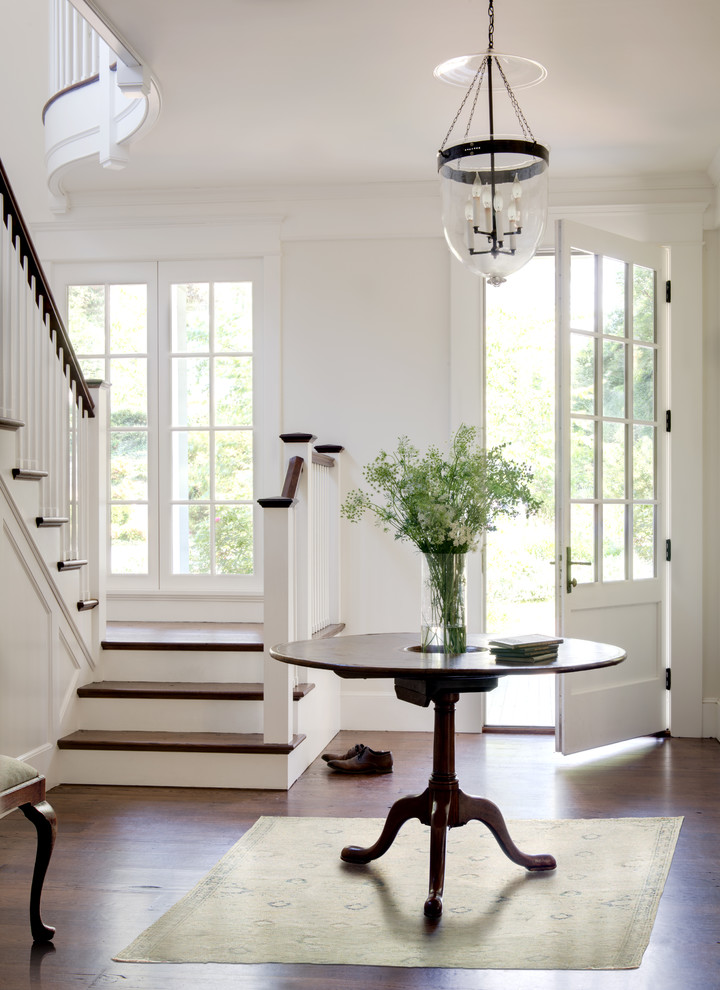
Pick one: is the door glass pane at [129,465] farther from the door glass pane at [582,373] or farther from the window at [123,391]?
the door glass pane at [582,373]

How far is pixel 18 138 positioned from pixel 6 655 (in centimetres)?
379

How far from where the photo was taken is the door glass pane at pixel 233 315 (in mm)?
5547

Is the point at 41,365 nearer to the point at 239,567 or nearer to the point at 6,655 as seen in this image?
the point at 6,655

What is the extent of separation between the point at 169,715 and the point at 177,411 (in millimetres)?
1854

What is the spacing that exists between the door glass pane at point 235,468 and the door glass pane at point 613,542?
1903mm

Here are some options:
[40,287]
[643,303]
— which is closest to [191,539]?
[40,287]

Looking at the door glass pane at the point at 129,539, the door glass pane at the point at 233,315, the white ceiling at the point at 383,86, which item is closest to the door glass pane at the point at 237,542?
the door glass pane at the point at 129,539

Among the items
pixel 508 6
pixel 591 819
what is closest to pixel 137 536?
pixel 591 819

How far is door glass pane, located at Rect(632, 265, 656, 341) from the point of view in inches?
201

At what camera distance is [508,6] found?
11.0ft

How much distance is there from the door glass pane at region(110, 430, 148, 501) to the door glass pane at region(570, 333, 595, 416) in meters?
2.36

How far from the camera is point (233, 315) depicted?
557 cm

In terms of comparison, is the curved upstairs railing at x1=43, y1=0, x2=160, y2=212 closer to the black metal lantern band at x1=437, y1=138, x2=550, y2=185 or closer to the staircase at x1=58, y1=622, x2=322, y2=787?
the black metal lantern band at x1=437, y1=138, x2=550, y2=185

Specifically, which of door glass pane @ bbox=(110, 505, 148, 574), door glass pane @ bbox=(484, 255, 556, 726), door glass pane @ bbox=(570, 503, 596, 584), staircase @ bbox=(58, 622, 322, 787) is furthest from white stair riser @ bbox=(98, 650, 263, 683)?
door glass pane @ bbox=(484, 255, 556, 726)
